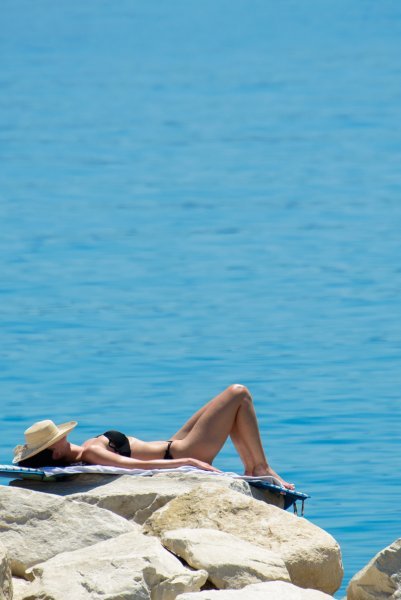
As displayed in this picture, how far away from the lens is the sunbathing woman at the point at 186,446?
25.5 feet

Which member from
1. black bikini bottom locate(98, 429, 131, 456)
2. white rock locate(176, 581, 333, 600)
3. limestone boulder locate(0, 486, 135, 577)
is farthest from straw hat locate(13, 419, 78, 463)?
white rock locate(176, 581, 333, 600)

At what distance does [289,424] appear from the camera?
11156 mm

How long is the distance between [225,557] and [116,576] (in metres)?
0.54

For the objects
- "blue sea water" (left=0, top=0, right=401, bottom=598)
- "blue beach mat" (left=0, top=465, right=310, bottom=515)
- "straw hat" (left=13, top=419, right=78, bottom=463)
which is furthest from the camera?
"blue sea water" (left=0, top=0, right=401, bottom=598)

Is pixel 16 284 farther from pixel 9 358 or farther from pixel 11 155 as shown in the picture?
pixel 11 155

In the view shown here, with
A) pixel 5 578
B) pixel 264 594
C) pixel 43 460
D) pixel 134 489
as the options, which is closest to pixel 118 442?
pixel 43 460

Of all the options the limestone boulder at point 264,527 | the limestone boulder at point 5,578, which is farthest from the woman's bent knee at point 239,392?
the limestone boulder at point 5,578

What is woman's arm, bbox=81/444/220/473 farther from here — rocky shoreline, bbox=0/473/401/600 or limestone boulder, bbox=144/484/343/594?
limestone boulder, bbox=144/484/343/594

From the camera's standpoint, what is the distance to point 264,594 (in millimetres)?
5812

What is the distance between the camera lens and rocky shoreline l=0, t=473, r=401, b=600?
19.7 ft

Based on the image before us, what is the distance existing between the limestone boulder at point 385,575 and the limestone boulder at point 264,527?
13.5 inches

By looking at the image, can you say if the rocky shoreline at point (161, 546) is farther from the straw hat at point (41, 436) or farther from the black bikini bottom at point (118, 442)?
the black bikini bottom at point (118, 442)

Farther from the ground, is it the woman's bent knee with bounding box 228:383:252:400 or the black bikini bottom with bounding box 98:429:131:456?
the woman's bent knee with bounding box 228:383:252:400

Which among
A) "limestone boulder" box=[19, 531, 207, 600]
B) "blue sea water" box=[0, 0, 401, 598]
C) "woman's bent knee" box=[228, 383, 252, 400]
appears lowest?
"blue sea water" box=[0, 0, 401, 598]
